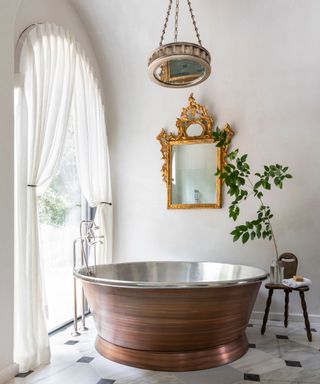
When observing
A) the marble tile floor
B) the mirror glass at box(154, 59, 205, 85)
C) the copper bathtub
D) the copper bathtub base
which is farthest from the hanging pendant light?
the marble tile floor

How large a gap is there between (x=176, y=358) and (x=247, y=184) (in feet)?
7.04

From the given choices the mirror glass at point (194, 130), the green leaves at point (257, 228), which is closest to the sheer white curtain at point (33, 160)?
the mirror glass at point (194, 130)

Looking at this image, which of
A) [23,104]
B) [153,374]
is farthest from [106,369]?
[23,104]

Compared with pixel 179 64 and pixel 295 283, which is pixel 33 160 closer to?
pixel 179 64

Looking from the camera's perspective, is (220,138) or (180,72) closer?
(180,72)

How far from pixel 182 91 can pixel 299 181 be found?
1710 millimetres

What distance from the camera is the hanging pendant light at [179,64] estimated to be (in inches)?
105

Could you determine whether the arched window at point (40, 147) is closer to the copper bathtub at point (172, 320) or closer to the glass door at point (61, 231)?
the glass door at point (61, 231)

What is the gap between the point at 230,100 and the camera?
13.8 ft

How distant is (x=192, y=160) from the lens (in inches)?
171

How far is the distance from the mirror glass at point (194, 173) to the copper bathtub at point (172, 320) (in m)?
1.52

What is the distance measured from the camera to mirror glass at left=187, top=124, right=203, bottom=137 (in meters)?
4.30

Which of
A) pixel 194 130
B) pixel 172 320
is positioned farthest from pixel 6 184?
pixel 194 130

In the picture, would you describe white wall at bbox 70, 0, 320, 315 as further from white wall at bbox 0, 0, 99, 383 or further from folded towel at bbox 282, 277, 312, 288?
white wall at bbox 0, 0, 99, 383
